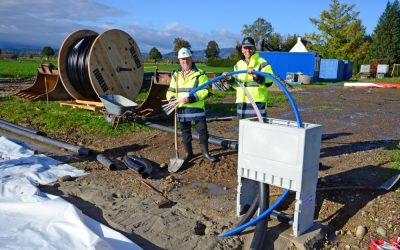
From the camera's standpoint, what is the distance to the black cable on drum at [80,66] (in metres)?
11.1

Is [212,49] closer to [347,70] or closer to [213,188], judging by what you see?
[347,70]

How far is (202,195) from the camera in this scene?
543 centimetres

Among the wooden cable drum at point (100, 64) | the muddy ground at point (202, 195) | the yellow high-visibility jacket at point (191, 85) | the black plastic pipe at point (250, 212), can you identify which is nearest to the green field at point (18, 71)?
the wooden cable drum at point (100, 64)

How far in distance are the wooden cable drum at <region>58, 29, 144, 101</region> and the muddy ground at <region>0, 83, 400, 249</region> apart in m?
2.78

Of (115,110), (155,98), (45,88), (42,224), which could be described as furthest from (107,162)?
(45,88)

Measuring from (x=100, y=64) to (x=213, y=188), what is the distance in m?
6.53

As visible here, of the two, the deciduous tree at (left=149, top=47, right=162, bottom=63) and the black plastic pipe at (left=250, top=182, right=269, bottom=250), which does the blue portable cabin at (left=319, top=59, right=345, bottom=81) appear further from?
the deciduous tree at (left=149, top=47, right=162, bottom=63)

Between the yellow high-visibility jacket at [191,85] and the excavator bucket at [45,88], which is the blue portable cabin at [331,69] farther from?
the yellow high-visibility jacket at [191,85]

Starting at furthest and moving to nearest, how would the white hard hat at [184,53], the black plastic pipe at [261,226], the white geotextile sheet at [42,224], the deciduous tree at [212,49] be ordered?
the deciduous tree at [212,49], the white hard hat at [184,53], the black plastic pipe at [261,226], the white geotextile sheet at [42,224]

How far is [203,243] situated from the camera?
399 cm

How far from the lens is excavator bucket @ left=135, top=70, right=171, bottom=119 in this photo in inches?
411

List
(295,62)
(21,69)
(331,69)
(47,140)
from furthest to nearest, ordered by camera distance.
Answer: (331,69) → (21,69) → (295,62) → (47,140)

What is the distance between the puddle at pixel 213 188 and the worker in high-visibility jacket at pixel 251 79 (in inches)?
50.2

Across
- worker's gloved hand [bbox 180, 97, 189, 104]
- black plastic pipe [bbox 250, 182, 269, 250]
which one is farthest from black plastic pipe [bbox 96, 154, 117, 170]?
black plastic pipe [bbox 250, 182, 269, 250]
